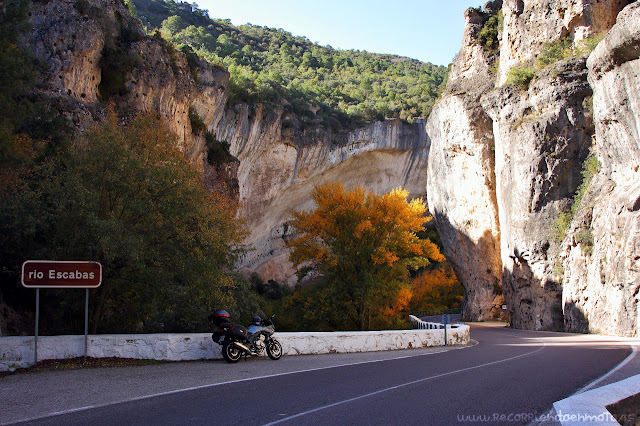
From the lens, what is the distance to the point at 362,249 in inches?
968

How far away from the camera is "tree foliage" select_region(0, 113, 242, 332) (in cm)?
1237

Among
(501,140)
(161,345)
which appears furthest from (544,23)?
(161,345)

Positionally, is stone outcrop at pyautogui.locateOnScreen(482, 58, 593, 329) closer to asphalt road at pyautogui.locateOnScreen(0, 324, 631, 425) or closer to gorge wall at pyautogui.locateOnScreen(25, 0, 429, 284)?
gorge wall at pyautogui.locateOnScreen(25, 0, 429, 284)

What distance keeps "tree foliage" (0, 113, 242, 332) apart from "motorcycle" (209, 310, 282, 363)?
134 cm

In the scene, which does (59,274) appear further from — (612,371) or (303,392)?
(612,371)

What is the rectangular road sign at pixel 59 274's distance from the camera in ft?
35.7

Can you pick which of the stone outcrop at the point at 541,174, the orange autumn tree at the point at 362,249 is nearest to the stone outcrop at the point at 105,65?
the orange autumn tree at the point at 362,249

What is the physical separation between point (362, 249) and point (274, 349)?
12.3m

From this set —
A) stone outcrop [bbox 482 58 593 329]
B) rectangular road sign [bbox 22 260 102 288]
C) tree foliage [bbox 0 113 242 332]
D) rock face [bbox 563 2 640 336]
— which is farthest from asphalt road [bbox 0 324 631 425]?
stone outcrop [bbox 482 58 593 329]

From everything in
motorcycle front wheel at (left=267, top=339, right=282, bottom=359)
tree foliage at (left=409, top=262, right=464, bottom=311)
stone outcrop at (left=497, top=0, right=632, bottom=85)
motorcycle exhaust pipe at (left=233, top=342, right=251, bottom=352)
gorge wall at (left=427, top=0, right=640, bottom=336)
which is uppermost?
stone outcrop at (left=497, top=0, right=632, bottom=85)

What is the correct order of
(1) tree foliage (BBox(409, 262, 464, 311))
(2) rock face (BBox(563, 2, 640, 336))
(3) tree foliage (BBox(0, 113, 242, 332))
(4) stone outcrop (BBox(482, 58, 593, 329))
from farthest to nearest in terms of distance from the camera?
(1) tree foliage (BBox(409, 262, 464, 311))
(4) stone outcrop (BBox(482, 58, 593, 329))
(2) rock face (BBox(563, 2, 640, 336))
(3) tree foliage (BBox(0, 113, 242, 332))

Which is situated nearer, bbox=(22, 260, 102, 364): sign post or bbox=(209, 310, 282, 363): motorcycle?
bbox=(22, 260, 102, 364): sign post

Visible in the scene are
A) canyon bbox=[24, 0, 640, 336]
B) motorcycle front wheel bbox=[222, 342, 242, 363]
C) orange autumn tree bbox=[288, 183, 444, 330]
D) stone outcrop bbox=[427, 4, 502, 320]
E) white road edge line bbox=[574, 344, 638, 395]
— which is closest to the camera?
white road edge line bbox=[574, 344, 638, 395]

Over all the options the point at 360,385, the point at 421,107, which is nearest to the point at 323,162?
the point at 421,107
